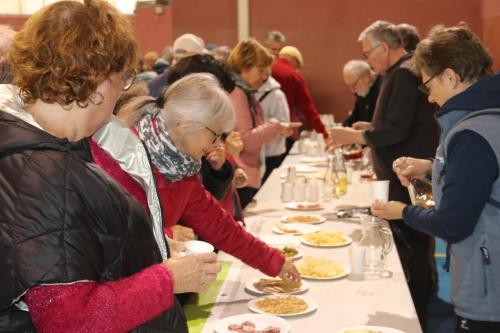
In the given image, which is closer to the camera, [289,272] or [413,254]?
[289,272]

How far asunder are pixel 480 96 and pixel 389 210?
0.57m

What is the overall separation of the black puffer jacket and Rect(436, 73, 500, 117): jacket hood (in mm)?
1246

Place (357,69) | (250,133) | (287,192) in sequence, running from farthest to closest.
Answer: (357,69) < (250,133) < (287,192)

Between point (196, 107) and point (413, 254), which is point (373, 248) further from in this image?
point (413, 254)

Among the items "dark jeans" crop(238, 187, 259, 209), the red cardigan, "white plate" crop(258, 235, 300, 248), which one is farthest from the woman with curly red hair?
"dark jeans" crop(238, 187, 259, 209)

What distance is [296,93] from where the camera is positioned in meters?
6.83

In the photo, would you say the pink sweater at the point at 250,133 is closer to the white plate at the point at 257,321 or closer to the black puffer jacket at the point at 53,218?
the white plate at the point at 257,321

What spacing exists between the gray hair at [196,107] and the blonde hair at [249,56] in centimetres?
264

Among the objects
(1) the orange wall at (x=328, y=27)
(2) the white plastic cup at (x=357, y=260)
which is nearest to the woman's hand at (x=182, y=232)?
(2) the white plastic cup at (x=357, y=260)

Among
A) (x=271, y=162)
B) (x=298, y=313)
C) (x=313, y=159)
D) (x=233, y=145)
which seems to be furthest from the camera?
(x=271, y=162)

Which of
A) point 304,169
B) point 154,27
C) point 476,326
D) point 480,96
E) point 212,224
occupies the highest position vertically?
point 480,96

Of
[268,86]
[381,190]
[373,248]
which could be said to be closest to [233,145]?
[381,190]

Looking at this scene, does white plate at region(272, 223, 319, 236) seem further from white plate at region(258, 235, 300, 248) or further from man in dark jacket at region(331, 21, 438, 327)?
man in dark jacket at region(331, 21, 438, 327)

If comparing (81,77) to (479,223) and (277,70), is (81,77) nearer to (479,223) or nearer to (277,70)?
(479,223)
